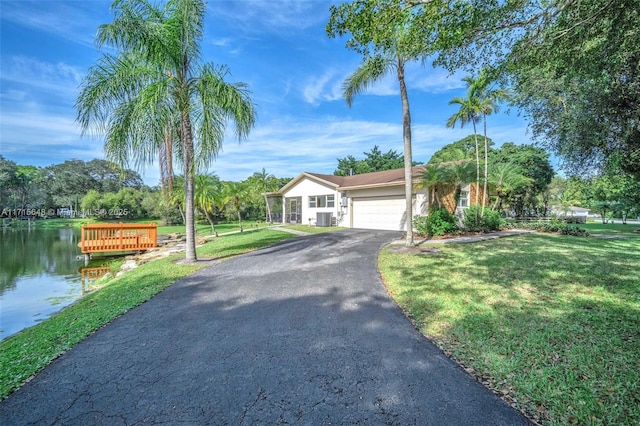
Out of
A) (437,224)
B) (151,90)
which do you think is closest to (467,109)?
(437,224)

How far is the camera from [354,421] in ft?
7.23

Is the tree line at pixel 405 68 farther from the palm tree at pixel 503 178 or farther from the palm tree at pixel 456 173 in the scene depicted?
the palm tree at pixel 503 178

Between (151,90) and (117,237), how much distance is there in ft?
32.0

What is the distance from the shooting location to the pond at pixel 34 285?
5.82 meters

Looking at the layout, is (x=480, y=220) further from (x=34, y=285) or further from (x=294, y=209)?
(x=34, y=285)

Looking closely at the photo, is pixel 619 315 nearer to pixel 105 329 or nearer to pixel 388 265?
pixel 388 265

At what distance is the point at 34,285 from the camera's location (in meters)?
8.40

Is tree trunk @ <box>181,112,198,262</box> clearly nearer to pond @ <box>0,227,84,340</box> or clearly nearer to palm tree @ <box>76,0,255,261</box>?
palm tree @ <box>76,0,255,261</box>

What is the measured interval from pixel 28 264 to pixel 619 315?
18490 mm

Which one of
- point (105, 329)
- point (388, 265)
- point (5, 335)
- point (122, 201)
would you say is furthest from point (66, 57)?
point (122, 201)

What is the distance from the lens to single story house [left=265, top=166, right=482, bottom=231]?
50.5ft

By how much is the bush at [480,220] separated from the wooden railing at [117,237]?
1542 centimetres

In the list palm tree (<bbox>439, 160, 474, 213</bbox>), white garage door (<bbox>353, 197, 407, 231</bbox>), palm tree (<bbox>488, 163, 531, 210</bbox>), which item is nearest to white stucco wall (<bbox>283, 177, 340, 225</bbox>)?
white garage door (<bbox>353, 197, 407, 231</bbox>)

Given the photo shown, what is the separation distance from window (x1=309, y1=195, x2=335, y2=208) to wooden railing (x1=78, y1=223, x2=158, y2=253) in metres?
11.1
